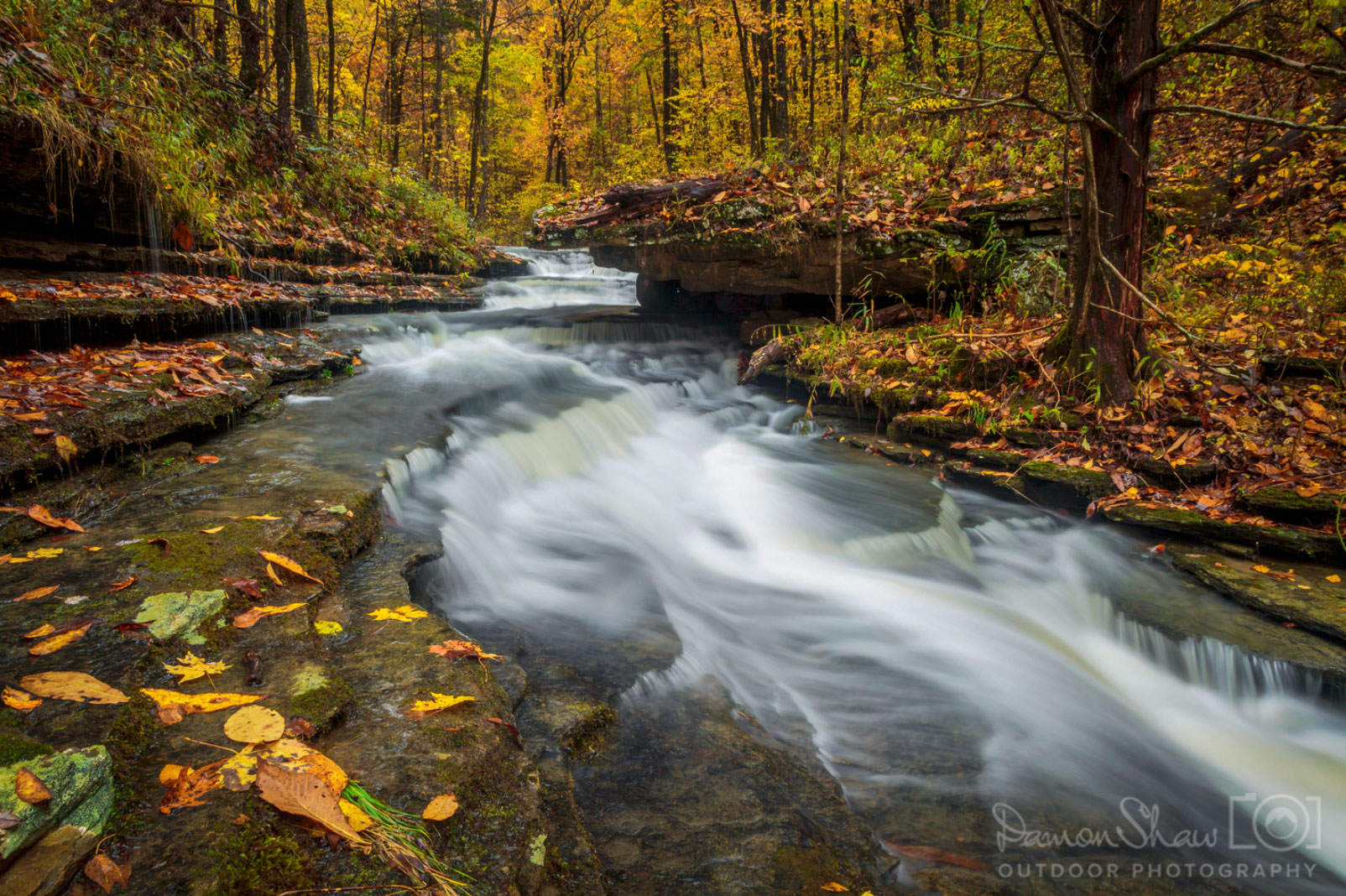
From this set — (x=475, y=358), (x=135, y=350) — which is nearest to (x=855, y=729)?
(x=135, y=350)

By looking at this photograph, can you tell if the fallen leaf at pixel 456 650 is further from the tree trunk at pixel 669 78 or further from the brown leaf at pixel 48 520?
the tree trunk at pixel 669 78

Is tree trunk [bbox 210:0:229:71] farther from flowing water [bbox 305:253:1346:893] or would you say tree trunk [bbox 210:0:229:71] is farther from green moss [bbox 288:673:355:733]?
green moss [bbox 288:673:355:733]

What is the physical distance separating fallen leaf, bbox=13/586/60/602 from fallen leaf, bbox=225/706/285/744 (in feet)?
3.75

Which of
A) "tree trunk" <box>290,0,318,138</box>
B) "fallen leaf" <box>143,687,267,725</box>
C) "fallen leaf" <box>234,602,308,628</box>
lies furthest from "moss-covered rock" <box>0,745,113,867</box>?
"tree trunk" <box>290,0,318,138</box>

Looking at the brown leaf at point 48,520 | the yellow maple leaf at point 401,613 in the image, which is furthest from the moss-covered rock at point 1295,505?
the brown leaf at point 48,520

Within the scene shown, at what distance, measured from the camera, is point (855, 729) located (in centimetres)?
321

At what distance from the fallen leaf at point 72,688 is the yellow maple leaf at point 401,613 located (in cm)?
90

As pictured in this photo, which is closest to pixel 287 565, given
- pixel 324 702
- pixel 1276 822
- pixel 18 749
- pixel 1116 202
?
pixel 324 702

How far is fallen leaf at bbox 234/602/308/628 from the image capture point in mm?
2264

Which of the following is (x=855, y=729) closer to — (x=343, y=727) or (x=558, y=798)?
(x=558, y=798)

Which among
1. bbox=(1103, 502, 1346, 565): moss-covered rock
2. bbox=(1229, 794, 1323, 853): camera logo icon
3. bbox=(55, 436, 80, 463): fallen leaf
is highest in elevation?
bbox=(55, 436, 80, 463): fallen leaf

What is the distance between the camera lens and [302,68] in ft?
38.9

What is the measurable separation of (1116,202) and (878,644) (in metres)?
3.87

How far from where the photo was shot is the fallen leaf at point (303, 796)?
142 cm
